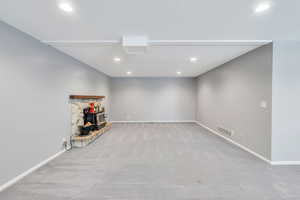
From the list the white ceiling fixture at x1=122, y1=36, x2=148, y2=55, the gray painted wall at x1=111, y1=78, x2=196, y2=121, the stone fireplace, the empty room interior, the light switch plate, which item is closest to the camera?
the empty room interior

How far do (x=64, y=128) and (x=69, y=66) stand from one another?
64.8 inches

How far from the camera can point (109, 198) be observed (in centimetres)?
187

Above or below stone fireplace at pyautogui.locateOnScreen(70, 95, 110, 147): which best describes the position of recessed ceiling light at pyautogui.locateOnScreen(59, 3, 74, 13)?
above

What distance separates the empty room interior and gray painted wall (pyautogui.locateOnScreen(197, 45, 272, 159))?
3 cm

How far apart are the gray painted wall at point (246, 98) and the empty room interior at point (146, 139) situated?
0.09ft

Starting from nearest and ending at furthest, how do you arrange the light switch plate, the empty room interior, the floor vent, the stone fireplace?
the empty room interior → the light switch plate → the stone fireplace → the floor vent

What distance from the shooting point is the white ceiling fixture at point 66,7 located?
167 centimetres

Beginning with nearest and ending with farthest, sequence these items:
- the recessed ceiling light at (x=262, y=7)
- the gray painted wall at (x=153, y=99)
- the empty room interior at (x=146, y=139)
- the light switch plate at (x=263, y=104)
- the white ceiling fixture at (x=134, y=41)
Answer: the recessed ceiling light at (x=262, y=7) → the empty room interior at (x=146, y=139) → the white ceiling fixture at (x=134, y=41) → the light switch plate at (x=263, y=104) → the gray painted wall at (x=153, y=99)

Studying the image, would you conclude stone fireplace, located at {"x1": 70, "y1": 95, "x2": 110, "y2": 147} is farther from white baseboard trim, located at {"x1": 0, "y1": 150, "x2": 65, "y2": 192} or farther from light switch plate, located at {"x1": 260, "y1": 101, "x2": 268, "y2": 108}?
light switch plate, located at {"x1": 260, "y1": 101, "x2": 268, "y2": 108}

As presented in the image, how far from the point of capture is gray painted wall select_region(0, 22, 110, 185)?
2.08m

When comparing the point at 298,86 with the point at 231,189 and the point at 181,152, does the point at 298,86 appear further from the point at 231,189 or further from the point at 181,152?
the point at 181,152

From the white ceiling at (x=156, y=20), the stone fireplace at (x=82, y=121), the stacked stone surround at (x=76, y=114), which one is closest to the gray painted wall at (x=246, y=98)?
the white ceiling at (x=156, y=20)

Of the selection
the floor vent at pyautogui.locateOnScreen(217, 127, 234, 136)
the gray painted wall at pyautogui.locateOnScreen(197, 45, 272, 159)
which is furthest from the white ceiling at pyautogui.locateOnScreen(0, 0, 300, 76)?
the floor vent at pyautogui.locateOnScreen(217, 127, 234, 136)

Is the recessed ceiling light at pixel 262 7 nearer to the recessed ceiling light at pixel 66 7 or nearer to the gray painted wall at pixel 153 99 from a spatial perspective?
the recessed ceiling light at pixel 66 7
